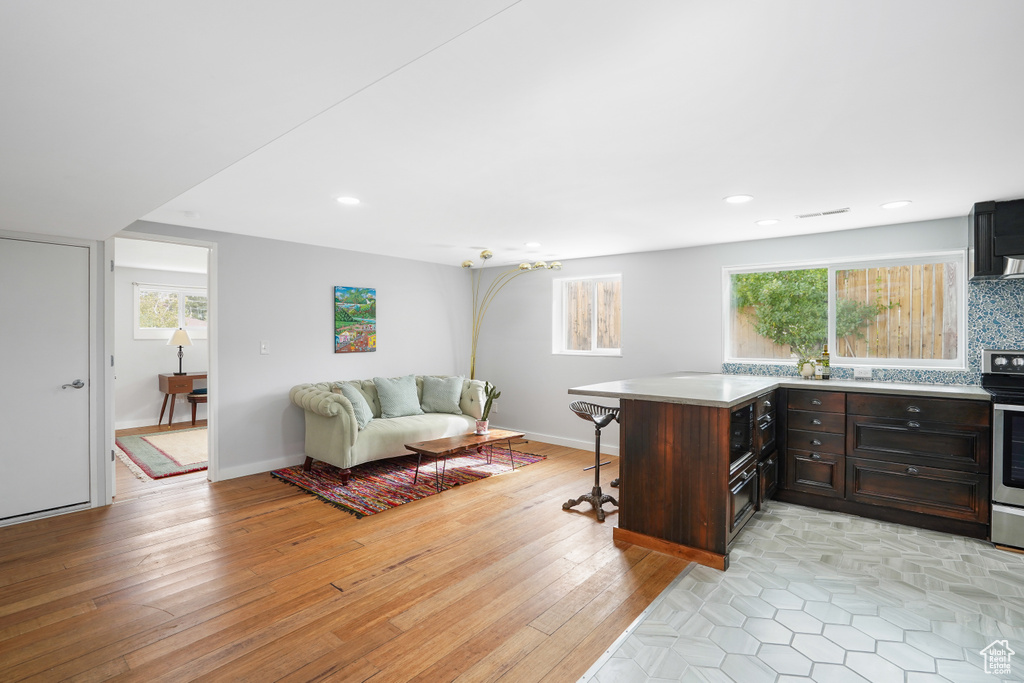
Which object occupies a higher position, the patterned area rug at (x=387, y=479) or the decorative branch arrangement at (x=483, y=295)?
the decorative branch arrangement at (x=483, y=295)

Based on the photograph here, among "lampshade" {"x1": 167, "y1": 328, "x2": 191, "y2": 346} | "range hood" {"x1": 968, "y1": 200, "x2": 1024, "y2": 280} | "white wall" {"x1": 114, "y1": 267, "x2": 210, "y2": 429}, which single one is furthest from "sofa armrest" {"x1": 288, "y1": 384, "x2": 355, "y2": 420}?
"range hood" {"x1": 968, "y1": 200, "x2": 1024, "y2": 280}

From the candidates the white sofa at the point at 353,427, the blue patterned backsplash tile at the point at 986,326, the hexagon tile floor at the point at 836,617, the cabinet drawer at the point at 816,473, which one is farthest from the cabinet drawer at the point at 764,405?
the white sofa at the point at 353,427

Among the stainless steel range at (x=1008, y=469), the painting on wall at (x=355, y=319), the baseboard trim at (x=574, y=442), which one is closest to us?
the stainless steel range at (x=1008, y=469)

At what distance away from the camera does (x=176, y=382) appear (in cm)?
686

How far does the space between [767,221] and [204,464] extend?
564 cm

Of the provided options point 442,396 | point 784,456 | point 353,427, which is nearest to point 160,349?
point 442,396

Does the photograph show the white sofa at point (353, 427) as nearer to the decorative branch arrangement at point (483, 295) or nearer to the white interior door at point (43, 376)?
the decorative branch arrangement at point (483, 295)

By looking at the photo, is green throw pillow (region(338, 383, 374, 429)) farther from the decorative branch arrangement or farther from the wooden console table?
the wooden console table

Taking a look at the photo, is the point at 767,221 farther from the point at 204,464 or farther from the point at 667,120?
the point at 204,464

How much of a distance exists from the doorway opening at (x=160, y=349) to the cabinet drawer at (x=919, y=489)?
645cm

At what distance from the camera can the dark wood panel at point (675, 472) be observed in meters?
2.78

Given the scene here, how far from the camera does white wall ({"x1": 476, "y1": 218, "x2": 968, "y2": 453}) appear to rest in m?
4.07

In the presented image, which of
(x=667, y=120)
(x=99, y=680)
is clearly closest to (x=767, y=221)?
(x=667, y=120)

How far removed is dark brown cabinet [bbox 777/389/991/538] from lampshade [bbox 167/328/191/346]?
299 inches
